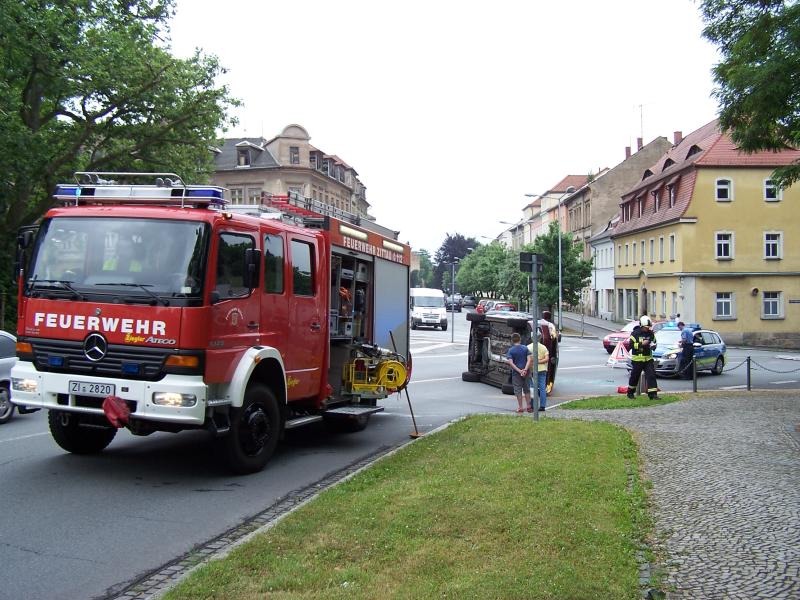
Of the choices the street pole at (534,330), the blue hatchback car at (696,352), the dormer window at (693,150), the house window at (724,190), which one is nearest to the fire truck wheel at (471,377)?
the blue hatchback car at (696,352)

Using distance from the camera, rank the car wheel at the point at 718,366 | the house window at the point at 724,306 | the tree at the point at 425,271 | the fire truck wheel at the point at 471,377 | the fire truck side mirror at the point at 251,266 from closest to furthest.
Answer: the fire truck side mirror at the point at 251,266 → the fire truck wheel at the point at 471,377 → the car wheel at the point at 718,366 → the house window at the point at 724,306 → the tree at the point at 425,271

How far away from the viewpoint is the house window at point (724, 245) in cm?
4544

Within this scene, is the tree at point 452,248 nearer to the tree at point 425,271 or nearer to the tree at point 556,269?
the tree at point 425,271

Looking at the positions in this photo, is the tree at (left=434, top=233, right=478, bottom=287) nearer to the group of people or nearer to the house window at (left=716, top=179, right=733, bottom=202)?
the house window at (left=716, top=179, right=733, bottom=202)

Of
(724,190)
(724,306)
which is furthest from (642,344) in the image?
(724,190)

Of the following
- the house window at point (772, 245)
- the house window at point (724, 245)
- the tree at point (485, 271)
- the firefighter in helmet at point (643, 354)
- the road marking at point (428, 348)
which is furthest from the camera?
the tree at point (485, 271)

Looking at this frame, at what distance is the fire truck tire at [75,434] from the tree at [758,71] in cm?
1073

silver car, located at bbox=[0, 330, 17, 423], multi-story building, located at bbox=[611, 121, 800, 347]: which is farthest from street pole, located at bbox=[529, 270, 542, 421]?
multi-story building, located at bbox=[611, 121, 800, 347]

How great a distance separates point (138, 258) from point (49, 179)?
21.8 m

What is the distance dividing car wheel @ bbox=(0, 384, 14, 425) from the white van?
4077 centimetres

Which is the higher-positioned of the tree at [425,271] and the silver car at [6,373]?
the tree at [425,271]

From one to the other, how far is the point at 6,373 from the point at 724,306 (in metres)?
42.2

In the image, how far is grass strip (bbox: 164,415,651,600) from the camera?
4641 millimetres

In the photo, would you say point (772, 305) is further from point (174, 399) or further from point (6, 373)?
point (174, 399)
